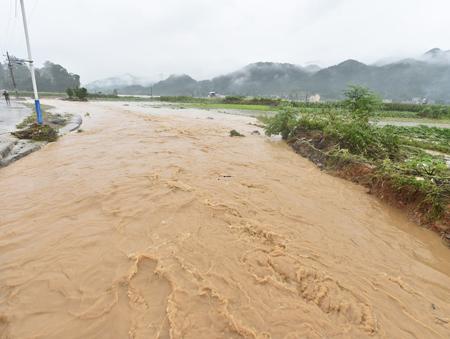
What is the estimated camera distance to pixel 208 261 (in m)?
3.28

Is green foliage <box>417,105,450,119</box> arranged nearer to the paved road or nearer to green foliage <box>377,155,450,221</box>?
green foliage <box>377,155,450,221</box>

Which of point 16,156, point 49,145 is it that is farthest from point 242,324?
point 49,145

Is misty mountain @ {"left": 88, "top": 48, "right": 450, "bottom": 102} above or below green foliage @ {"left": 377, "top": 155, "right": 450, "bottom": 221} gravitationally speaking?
above

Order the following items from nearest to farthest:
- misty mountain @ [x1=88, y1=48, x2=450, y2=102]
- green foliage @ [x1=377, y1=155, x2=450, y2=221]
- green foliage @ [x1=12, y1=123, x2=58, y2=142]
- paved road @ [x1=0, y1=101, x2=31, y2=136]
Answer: green foliage @ [x1=377, y1=155, x2=450, y2=221], green foliage @ [x1=12, y1=123, x2=58, y2=142], paved road @ [x1=0, y1=101, x2=31, y2=136], misty mountain @ [x1=88, y1=48, x2=450, y2=102]

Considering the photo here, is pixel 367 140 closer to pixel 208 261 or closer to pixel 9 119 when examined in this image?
pixel 208 261

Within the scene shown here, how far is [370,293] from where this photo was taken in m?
2.99

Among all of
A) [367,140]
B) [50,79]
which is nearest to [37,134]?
[367,140]

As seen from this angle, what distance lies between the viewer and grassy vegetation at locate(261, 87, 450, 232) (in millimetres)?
4898

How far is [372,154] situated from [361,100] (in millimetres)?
4458

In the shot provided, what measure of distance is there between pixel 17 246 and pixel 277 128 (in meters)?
11.7

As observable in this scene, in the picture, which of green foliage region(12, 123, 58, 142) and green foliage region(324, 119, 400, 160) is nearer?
green foliage region(324, 119, 400, 160)

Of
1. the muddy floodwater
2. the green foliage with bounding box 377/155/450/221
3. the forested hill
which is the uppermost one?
the forested hill

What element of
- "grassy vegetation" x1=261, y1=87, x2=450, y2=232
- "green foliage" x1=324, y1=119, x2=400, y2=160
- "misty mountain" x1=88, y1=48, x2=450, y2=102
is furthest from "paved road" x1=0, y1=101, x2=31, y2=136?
"misty mountain" x1=88, y1=48, x2=450, y2=102

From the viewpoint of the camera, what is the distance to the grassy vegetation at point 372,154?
4898 mm
